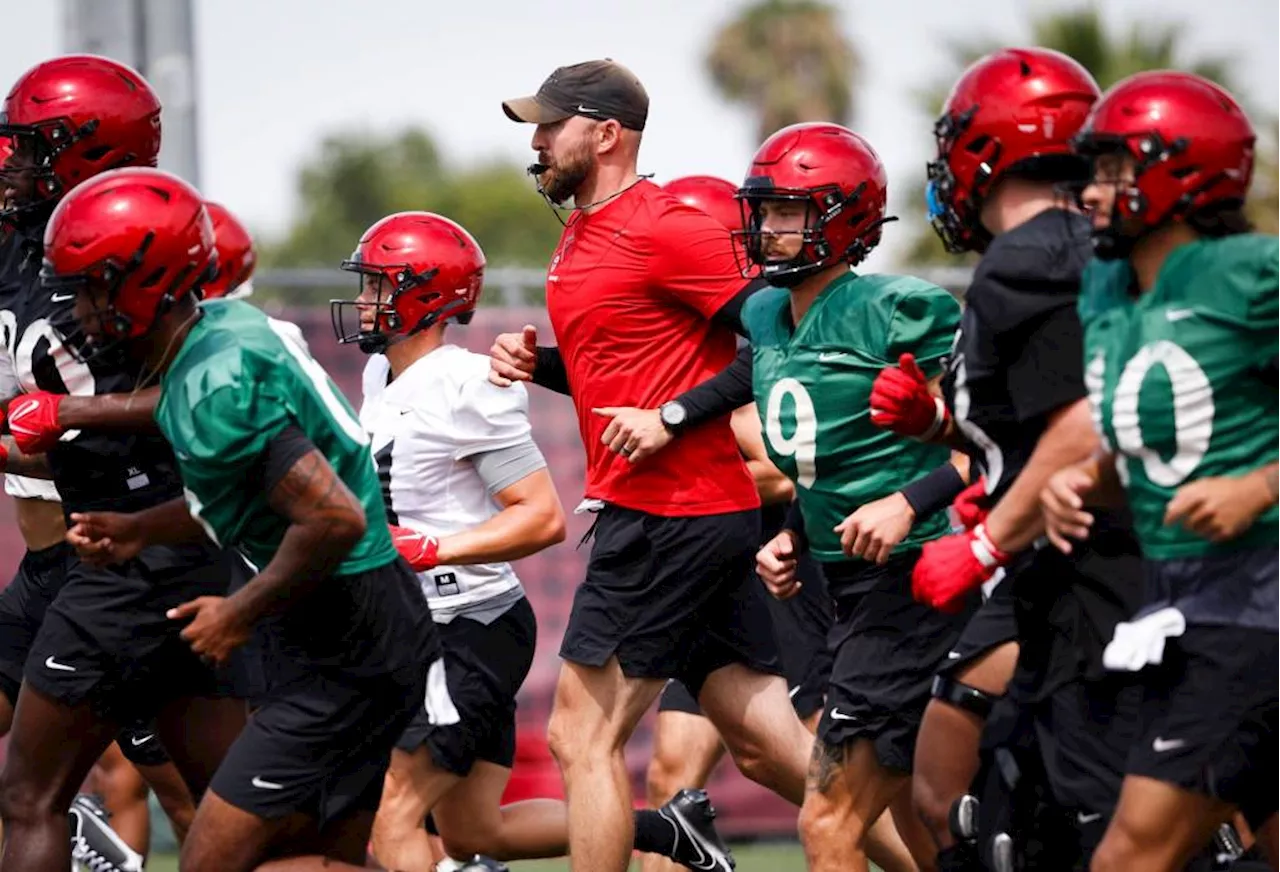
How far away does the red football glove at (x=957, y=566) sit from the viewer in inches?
196

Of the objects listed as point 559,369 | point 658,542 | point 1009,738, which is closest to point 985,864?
point 1009,738

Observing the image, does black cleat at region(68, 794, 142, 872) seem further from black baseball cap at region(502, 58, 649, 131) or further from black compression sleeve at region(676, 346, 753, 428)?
black baseball cap at region(502, 58, 649, 131)

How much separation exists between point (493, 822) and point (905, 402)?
2.32m

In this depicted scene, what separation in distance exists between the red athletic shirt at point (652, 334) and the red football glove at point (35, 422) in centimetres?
165

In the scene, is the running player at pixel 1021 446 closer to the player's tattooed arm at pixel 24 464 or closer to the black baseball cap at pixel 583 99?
the black baseball cap at pixel 583 99

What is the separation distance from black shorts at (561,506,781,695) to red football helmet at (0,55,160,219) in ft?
5.85

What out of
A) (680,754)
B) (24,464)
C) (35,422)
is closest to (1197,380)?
(35,422)

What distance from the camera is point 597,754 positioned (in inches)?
252

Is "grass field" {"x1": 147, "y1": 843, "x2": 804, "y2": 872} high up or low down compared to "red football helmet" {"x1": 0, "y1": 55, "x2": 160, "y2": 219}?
down

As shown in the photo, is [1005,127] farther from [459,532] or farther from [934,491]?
[459,532]

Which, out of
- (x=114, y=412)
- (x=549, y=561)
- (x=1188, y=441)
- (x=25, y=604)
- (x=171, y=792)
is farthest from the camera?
(x=549, y=561)

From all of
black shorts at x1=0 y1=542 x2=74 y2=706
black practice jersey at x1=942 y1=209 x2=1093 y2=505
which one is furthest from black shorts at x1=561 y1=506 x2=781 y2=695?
black practice jersey at x1=942 y1=209 x2=1093 y2=505

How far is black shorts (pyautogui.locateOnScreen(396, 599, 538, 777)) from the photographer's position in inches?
262

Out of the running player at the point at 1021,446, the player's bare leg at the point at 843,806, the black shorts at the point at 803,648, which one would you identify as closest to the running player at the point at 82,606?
the player's bare leg at the point at 843,806
